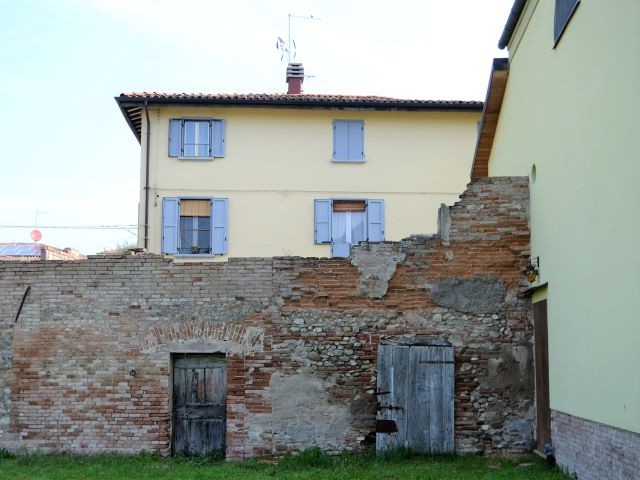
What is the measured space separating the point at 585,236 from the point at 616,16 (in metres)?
2.38

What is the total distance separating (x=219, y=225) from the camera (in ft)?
66.9

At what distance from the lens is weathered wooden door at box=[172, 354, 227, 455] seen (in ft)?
38.9

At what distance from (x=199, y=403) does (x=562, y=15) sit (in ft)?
24.1

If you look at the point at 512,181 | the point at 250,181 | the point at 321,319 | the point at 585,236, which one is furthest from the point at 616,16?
the point at 250,181

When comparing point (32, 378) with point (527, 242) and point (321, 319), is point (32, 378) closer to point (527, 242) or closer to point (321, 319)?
point (321, 319)

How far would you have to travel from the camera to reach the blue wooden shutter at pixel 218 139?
20781mm

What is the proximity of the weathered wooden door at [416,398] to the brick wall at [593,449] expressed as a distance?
5.26 ft

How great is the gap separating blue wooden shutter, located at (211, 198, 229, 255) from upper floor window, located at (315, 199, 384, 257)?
233 cm

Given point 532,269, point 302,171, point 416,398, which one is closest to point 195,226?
point 302,171

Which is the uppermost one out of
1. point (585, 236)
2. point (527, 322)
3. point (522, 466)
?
point (585, 236)

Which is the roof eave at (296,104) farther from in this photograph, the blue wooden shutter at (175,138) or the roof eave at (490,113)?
the roof eave at (490,113)

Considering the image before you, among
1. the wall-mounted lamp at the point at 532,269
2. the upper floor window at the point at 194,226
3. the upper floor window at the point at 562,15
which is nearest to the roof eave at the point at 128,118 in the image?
the upper floor window at the point at 194,226

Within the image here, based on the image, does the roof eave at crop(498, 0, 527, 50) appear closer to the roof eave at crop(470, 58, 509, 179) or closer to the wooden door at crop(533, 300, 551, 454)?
the roof eave at crop(470, 58, 509, 179)

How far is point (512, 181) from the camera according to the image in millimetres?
11633
